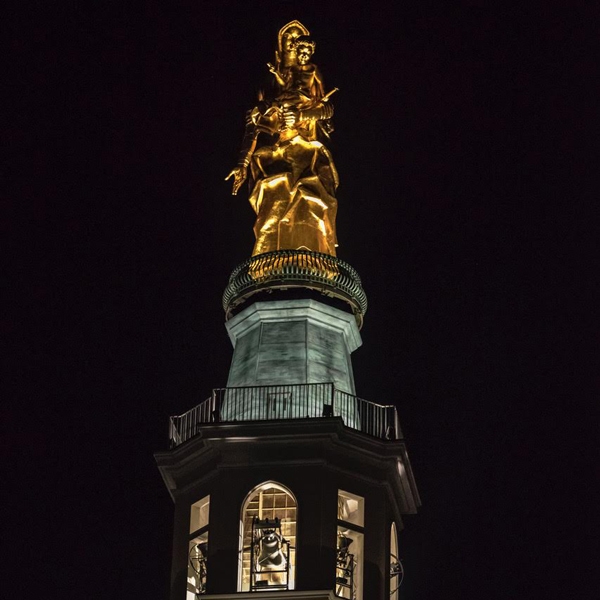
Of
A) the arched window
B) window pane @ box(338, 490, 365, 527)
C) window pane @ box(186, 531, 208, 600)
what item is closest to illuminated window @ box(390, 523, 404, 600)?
window pane @ box(338, 490, 365, 527)

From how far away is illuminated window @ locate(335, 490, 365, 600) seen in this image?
61875 millimetres

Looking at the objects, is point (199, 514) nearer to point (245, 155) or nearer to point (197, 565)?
point (197, 565)

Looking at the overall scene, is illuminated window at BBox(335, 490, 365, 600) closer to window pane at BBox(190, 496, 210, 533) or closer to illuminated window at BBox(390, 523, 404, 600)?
illuminated window at BBox(390, 523, 404, 600)

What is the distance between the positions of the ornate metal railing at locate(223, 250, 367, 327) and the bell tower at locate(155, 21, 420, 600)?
32 millimetres

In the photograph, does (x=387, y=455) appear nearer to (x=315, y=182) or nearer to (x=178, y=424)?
(x=178, y=424)

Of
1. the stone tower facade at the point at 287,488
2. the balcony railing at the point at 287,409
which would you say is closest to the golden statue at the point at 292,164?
the stone tower facade at the point at 287,488

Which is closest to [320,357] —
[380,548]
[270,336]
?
[270,336]

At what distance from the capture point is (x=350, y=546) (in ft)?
208

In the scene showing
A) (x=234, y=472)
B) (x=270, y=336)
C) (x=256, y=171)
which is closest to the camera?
(x=234, y=472)

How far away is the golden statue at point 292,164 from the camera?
7044 centimetres

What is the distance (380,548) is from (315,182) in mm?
13903

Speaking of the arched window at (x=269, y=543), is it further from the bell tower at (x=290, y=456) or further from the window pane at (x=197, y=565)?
the window pane at (x=197, y=565)

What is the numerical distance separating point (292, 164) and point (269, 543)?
48.5 feet

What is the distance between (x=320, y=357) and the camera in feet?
219
